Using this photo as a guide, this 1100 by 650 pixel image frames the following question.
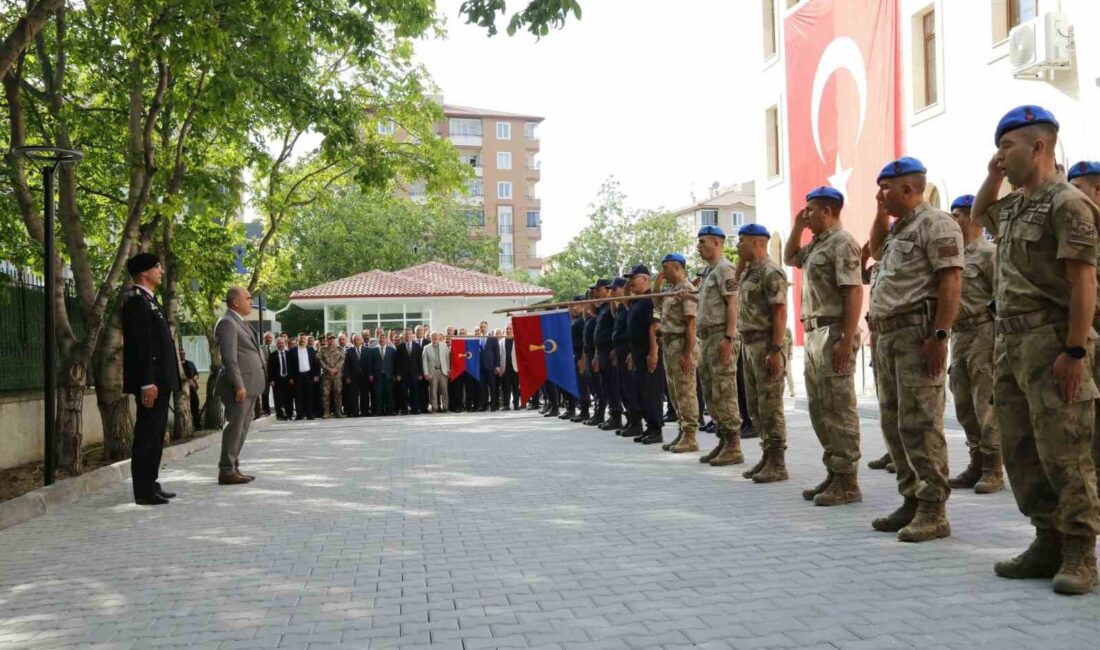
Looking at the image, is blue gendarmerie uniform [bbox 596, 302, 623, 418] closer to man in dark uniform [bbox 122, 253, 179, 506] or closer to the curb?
the curb

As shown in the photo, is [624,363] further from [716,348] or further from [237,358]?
[237,358]

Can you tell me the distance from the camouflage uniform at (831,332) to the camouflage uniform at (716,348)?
6.77ft

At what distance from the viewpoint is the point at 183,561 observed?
6164 mm

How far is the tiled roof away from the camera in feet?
115

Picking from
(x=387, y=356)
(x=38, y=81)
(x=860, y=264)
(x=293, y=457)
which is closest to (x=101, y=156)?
(x=38, y=81)

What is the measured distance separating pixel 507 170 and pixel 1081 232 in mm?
91917

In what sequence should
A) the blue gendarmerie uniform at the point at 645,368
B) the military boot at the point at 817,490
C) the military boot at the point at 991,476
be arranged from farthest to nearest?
the blue gendarmerie uniform at the point at 645,368 → the military boot at the point at 991,476 → the military boot at the point at 817,490

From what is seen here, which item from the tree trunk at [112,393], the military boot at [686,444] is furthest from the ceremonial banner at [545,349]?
the tree trunk at [112,393]

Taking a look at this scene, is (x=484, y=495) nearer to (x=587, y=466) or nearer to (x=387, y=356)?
(x=587, y=466)

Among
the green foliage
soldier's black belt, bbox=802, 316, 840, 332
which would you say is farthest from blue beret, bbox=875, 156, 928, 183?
the green foliage

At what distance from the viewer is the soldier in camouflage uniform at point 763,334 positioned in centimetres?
838

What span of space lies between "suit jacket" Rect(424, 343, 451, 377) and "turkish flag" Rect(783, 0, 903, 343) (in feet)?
28.6

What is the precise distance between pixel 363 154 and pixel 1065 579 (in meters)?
14.4

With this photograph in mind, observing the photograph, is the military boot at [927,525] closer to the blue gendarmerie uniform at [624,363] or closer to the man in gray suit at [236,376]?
the man in gray suit at [236,376]
